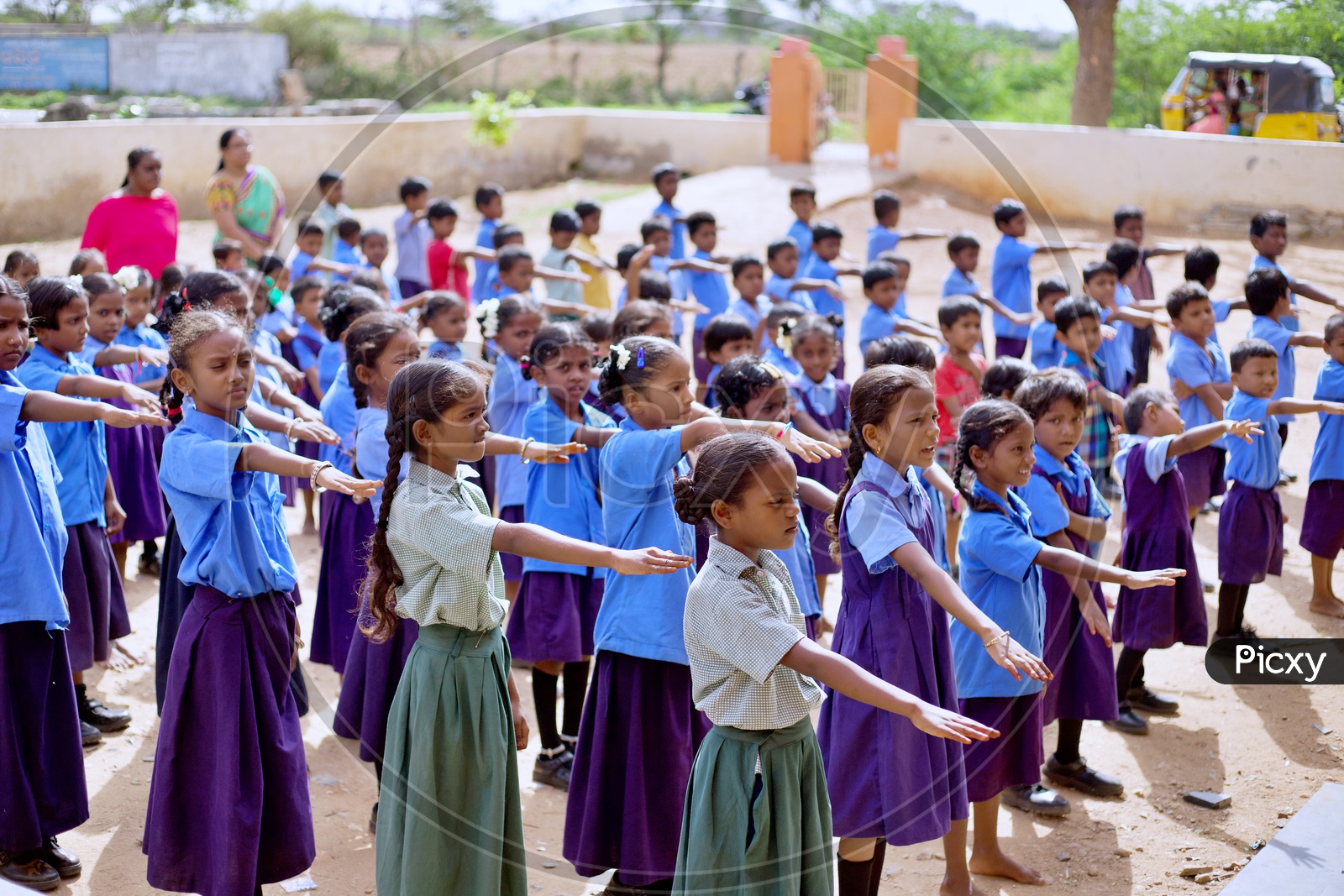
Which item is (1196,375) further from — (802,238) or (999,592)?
(802,238)

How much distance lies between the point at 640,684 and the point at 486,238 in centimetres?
624

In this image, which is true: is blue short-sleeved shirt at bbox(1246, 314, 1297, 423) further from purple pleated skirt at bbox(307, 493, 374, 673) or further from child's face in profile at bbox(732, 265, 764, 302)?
purple pleated skirt at bbox(307, 493, 374, 673)

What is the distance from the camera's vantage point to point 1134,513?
172 inches

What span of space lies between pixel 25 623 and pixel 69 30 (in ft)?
71.1

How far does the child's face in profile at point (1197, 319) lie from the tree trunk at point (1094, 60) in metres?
11.1

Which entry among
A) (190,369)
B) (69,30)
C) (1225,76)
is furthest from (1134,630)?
(69,30)

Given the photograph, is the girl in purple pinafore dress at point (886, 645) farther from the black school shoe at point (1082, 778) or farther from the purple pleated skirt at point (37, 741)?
the purple pleated skirt at point (37, 741)

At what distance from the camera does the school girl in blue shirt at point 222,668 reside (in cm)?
284

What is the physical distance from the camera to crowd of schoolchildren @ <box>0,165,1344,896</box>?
8.17ft

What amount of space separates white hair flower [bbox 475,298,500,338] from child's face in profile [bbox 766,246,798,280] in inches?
109

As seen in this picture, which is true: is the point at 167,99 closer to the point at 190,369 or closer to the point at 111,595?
the point at 111,595

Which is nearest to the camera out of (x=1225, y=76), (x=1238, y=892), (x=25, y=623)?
(x=1238, y=892)

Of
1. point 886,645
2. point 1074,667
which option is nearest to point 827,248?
point 1074,667

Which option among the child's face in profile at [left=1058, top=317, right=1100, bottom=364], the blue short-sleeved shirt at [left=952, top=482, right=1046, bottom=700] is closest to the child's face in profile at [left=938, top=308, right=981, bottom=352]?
the child's face in profile at [left=1058, top=317, right=1100, bottom=364]
